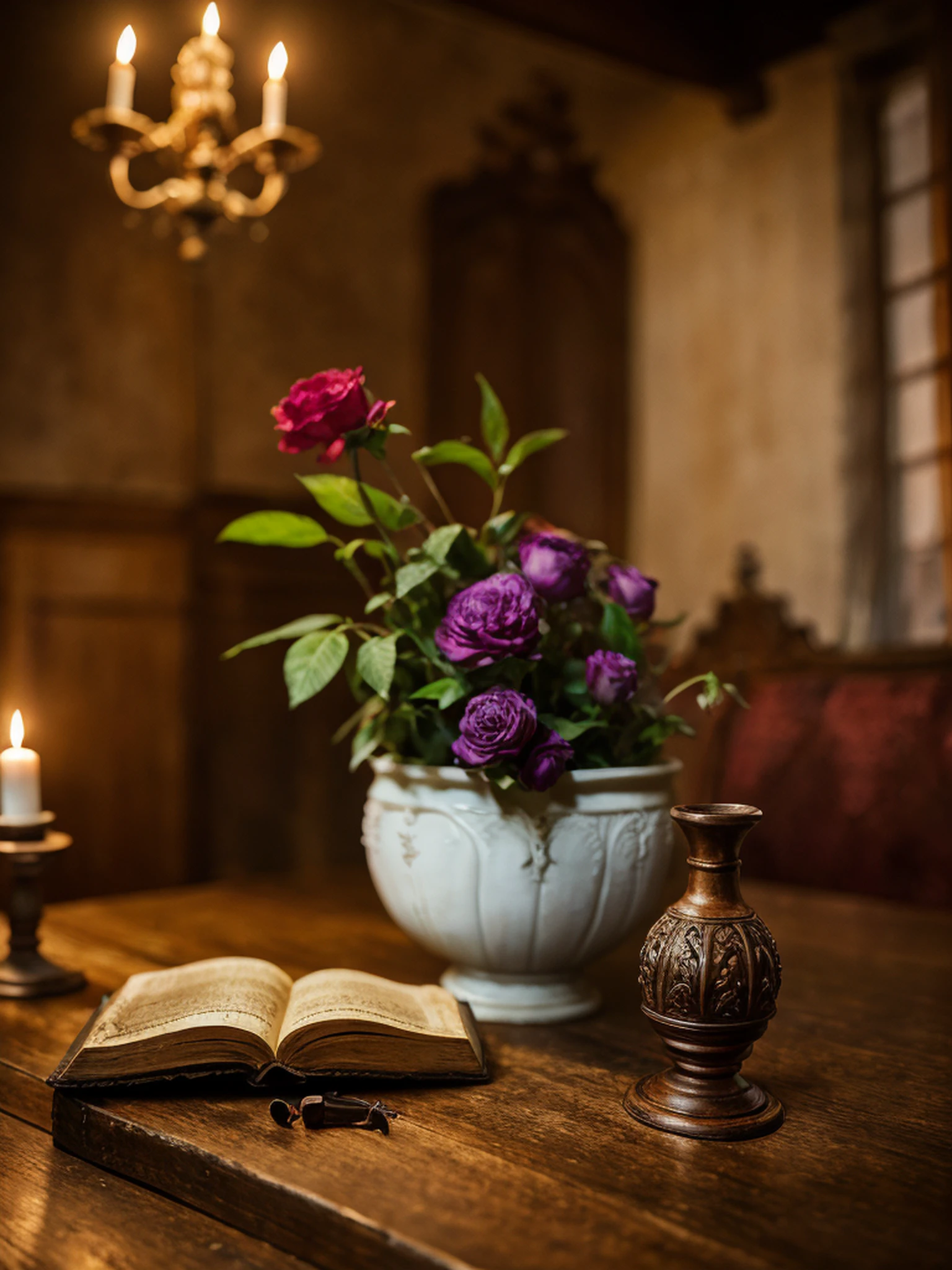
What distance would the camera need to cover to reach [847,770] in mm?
1832

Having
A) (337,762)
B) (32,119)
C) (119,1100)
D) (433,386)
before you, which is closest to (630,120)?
(433,386)

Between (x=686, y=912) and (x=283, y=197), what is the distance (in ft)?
11.9

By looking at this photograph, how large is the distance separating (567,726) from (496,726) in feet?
0.30

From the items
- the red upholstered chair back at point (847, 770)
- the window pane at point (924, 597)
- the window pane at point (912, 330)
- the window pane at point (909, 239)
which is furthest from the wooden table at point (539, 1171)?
the window pane at point (909, 239)

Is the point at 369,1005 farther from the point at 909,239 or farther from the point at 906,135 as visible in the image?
the point at 906,135

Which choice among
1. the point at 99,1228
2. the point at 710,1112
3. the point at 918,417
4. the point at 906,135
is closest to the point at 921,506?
the point at 918,417

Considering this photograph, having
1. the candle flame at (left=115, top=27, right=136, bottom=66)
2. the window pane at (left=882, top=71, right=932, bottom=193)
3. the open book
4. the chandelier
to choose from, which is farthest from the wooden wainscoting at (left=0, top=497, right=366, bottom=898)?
the open book

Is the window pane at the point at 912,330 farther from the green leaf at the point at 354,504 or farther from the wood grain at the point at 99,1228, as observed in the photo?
the wood grain at the point at 99,1228

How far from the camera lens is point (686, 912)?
724 millimetres

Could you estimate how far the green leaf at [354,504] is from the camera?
990 millimetres

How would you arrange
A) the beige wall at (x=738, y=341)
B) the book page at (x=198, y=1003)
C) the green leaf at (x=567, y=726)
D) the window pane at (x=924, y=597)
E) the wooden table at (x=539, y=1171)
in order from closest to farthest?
the wooden table at (x=539, y=1171)
the book page at (x=198, y=1003)
the green leaf at (x=567, y=726)
the window pane at (x=924, y=597)
the beige wall at (x=738, y=341)

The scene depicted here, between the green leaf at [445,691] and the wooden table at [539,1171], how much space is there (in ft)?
0.91

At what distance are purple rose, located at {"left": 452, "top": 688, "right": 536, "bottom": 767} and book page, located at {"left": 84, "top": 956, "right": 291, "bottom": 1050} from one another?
247 mm

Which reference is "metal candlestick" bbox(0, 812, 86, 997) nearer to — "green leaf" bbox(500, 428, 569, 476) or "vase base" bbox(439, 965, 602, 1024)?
"vase base" bbox(439, 965, 602, 1024)
